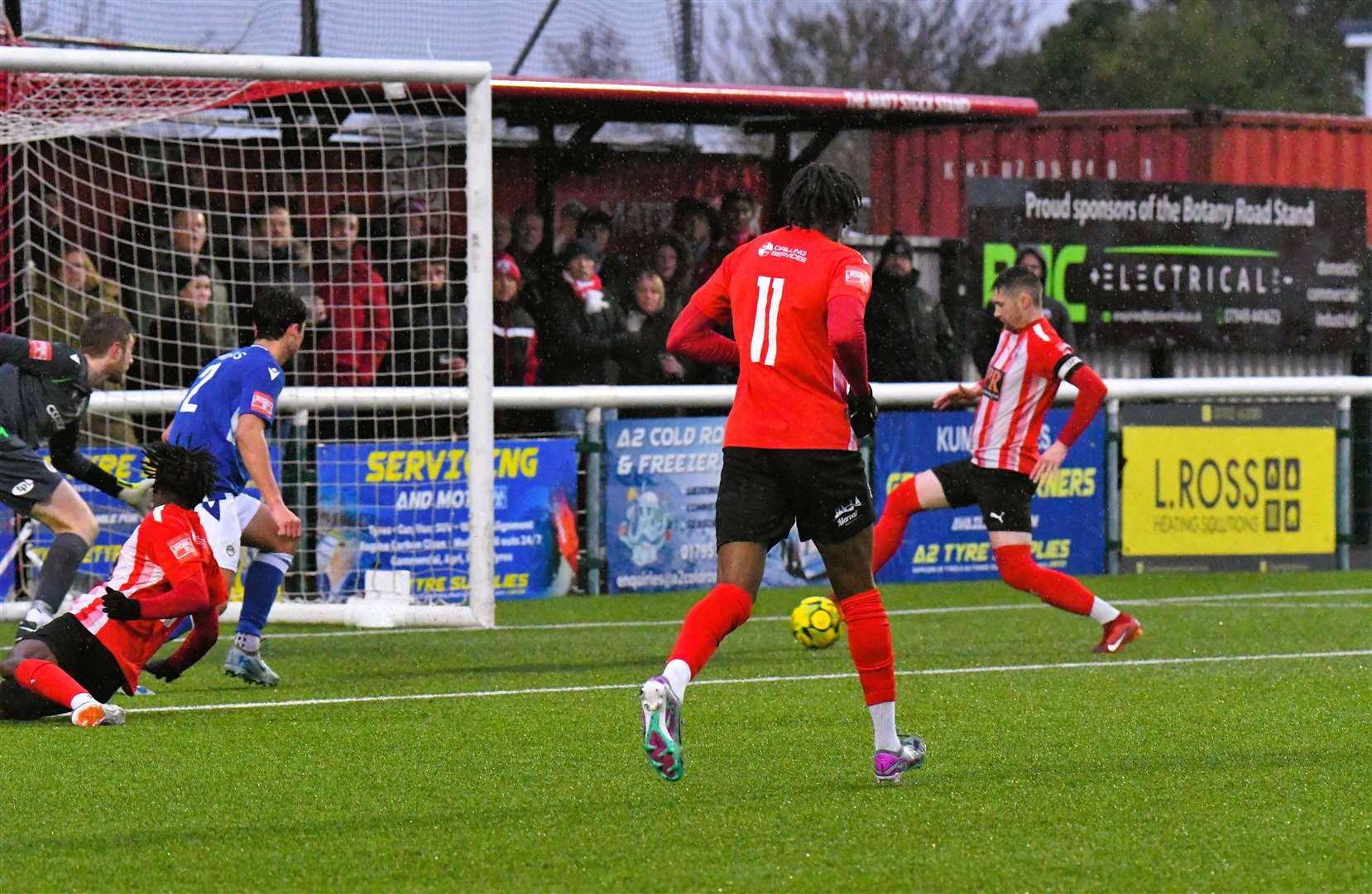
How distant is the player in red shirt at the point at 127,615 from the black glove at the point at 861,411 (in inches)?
107

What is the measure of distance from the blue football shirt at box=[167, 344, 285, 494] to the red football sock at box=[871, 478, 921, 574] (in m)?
3.14

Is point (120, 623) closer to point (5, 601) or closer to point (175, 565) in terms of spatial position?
point (175, 565)

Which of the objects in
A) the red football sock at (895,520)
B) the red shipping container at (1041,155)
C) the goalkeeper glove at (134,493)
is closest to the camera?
the goalkeeper glove at (134,493)

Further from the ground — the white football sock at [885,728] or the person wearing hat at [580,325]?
the person wearing hat at [580,325]

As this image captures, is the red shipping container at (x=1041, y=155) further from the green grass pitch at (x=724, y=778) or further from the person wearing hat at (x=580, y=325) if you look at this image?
the green grass pitch at (x=724, y=778)

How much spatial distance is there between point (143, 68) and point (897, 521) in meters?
4.33

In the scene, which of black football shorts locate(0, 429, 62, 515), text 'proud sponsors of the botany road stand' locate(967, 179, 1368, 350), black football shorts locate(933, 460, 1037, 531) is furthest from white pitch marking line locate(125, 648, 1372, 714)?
text 'proud sponsors of the botany road stand' locate(967, 179, 1368, 350)

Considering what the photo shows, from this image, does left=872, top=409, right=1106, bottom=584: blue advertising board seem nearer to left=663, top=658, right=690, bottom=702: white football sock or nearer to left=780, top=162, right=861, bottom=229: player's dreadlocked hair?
left=780, top=162, right=861, bottom=229: player's dreadlocked hair

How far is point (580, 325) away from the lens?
→ 15836mm

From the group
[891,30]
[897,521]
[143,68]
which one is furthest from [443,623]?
[891,30]

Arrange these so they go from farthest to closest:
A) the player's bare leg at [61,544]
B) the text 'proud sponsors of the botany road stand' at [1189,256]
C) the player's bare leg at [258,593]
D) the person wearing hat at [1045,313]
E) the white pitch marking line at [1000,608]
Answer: the text 'proud sponsors of the botany road stand' at [1189,256], the person wearing hat at [1045,313], the white pitch marking line at [1000,608], the player's bare leg at [61,544], the player's bare leg at [258,593]

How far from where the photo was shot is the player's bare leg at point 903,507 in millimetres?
10906

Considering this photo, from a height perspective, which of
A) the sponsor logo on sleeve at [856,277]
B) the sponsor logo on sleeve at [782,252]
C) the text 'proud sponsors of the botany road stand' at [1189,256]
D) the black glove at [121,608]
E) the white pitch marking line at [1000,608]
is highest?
the text 'proud sponsors of the botany road stand' at [1189,256]

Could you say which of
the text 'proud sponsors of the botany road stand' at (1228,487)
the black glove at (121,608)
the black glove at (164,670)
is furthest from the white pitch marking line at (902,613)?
the black glove at (121,608)
